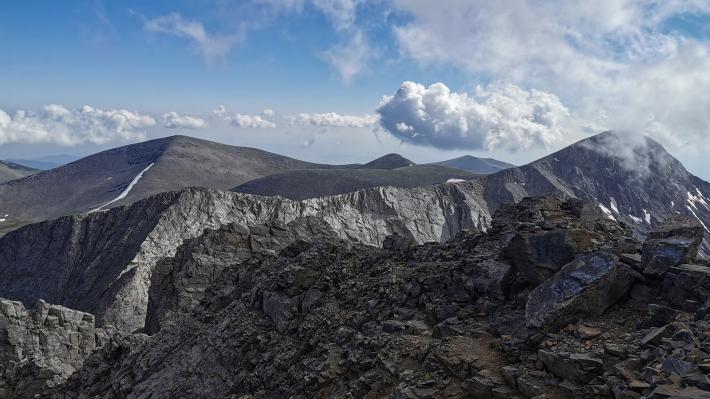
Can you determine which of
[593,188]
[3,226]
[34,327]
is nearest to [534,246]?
[34,327]

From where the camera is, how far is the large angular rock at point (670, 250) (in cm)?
1457

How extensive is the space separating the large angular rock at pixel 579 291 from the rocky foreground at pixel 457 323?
41mm

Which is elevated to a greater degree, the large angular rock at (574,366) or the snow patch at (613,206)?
the snow patch at (613,206)

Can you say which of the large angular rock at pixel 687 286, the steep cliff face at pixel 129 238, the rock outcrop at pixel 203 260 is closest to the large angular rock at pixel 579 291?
the large angular rock at pixel 687 286

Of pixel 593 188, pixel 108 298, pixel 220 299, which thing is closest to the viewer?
pixel 220 299

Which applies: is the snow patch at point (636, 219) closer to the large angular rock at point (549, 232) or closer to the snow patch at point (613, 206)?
the snow patch at point (613, 206)

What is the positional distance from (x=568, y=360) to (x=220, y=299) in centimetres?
2196

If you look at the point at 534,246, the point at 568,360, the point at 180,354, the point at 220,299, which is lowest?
the point at 180,354

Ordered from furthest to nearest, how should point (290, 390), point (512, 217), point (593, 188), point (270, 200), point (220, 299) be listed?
point (593, 188)
point (270, 200)
point (220, 299)
point (512, 217)
point (290, 390)

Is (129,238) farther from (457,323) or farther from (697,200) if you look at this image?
(697,200)

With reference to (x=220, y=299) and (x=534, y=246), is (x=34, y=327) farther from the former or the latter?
(x=534, y=246)

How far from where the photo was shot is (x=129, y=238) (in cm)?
7988

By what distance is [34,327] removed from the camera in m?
42.9

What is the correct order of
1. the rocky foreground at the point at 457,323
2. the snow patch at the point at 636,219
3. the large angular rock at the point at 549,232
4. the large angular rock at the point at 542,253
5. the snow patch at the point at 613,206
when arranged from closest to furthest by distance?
1. the rocky foreground at the point at 457,323
2. the large angular rock at the point at 542,253
3. the large angular rock at the point at 549,232
4. the snow patch at the point at 636,219
5. the snow patch at the point at 613,206
